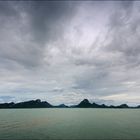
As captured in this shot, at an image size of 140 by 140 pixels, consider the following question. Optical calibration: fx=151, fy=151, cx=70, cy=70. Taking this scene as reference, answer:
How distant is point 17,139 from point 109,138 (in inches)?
1044

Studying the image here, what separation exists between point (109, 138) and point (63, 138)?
1352 cm

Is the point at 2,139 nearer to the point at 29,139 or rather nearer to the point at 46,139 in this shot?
the point at 29,139

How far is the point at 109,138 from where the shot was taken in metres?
44.4

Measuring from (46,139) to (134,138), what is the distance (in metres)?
26.1

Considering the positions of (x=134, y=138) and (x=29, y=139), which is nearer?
(x=29, y=139)

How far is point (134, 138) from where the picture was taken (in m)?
45.3

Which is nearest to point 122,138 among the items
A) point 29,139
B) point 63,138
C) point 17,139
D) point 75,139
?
point 75,139

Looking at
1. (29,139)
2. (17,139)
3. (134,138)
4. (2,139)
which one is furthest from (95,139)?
(2,139)

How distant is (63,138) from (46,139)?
5.11 metres

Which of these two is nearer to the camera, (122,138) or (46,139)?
(46,139)

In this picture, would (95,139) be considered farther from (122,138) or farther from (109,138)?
(122,138)

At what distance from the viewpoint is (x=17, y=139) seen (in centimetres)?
4272

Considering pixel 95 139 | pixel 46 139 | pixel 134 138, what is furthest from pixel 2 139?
pixel 134 138

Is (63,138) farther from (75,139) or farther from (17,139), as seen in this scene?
(17,139)
